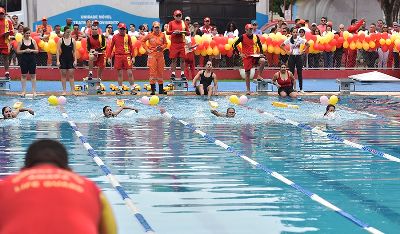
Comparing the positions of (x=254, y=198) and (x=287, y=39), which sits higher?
(x=287, y=39)

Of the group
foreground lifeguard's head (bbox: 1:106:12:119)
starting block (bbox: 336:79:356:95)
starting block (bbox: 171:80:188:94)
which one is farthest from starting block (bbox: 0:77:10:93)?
starting block (bbox: 336:79:356:95)

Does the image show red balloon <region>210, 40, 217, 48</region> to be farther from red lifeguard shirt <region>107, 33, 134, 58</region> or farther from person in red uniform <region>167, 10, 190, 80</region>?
red lifeguard shirt <region>107, 33, 134, 58</region>

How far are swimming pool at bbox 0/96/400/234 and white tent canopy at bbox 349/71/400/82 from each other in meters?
5.56

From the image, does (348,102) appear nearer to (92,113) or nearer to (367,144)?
(92,113)

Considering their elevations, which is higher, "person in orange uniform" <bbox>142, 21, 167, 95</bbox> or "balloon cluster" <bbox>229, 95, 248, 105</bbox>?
"person in orange uniform" <bbox>142, 21, 167, 95</bbox>

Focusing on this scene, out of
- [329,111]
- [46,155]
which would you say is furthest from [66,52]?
[46,155]

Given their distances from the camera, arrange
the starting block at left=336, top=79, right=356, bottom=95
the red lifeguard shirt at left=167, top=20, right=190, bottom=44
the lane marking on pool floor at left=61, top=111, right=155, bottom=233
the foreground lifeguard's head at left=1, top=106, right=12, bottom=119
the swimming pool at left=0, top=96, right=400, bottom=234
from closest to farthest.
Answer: the lane marking on pool floor at left=61, top=111, right=155, bottom=233, the swimming pool at left=0, top=96, right=400, bottom=234, the foreground lifeguard's head at left=1, top=106, right=12, bottom=119, the red lifeguard shirt at left=167, top=20, right=190, bottom=44, the starting block at left=336, top=79, right=356, bottom=95

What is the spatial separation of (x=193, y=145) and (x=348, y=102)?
9428mm

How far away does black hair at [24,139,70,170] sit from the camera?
15.3ft

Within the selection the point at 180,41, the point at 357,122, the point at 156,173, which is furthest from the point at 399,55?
the point at 156,173

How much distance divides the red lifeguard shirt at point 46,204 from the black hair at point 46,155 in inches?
3.2

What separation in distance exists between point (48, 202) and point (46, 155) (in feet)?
1.09

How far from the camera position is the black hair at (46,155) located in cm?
466

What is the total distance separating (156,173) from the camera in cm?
1215
